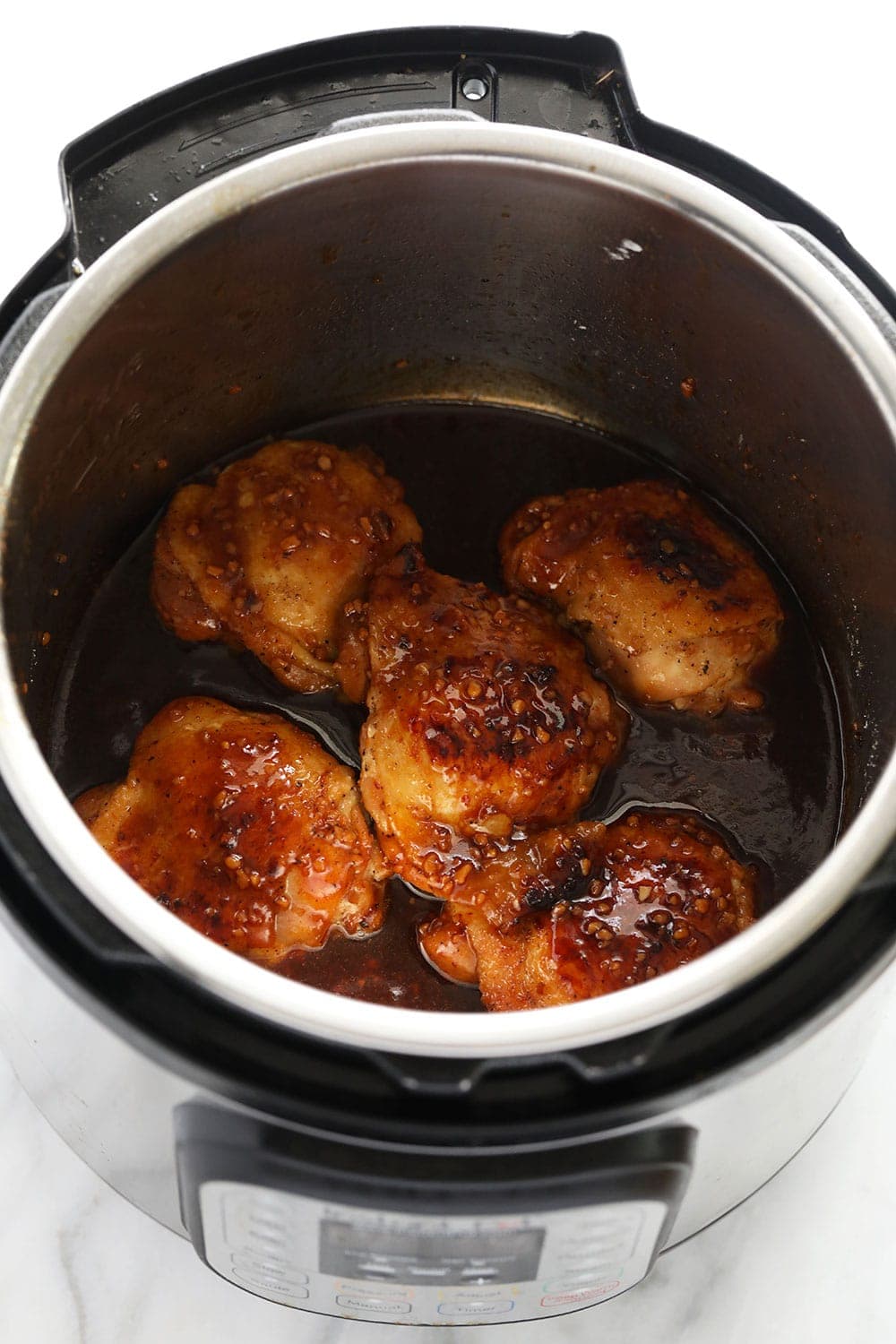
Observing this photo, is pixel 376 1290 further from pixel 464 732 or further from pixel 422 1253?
pixel 464 732

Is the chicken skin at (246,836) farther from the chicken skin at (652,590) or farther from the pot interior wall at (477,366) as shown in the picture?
the chicken skin at (652,590)

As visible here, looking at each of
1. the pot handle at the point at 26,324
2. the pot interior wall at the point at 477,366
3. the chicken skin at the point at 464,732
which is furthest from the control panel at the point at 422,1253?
the pot handle at the point at 26,324

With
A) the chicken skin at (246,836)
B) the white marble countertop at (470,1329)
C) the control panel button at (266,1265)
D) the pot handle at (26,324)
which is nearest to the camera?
the control panel button at (266,1265)

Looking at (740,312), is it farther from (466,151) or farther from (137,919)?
Answer: (137,919)

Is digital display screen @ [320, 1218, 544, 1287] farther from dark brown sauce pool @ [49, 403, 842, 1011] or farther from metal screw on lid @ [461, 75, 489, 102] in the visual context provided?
metal screw on lid @ [461, 75, 489, 102]

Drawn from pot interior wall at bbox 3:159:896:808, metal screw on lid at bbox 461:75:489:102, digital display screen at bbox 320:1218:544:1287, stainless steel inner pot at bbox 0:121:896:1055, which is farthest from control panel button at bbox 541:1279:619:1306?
metal screw on lid at bbox 461:75:489:102

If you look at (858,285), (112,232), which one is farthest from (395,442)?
(858,285)

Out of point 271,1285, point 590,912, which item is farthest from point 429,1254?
point 590,912
